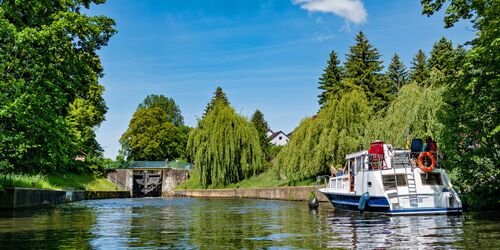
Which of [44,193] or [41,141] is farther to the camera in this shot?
[44,193]

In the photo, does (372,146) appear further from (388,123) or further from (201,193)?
(201,193)

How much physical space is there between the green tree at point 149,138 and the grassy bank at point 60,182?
21269mm

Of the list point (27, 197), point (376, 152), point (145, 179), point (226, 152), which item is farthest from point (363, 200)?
point (145, 179)

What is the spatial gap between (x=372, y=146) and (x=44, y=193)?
19.1 m

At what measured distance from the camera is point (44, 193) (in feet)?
94.1

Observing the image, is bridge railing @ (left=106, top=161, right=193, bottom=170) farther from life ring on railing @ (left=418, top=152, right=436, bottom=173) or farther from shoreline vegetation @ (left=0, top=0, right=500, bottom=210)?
life ring on railing @ (left=418, top=152, right=436, bottom=173)

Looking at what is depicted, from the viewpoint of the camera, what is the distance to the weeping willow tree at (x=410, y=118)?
2704 cm

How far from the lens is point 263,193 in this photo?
4159cm

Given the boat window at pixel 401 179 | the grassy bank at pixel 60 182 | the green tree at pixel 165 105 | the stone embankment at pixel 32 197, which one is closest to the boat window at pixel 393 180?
the boat window at pixel 401 179

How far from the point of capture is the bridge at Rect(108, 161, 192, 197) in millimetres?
63656

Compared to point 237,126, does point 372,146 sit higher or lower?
lower

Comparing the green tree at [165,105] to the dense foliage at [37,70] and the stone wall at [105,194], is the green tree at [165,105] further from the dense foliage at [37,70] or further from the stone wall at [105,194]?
the dense foliage at [37,70]

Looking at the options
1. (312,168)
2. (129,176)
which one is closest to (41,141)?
(312,168)

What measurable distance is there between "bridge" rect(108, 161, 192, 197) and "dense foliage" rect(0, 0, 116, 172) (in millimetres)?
40255
